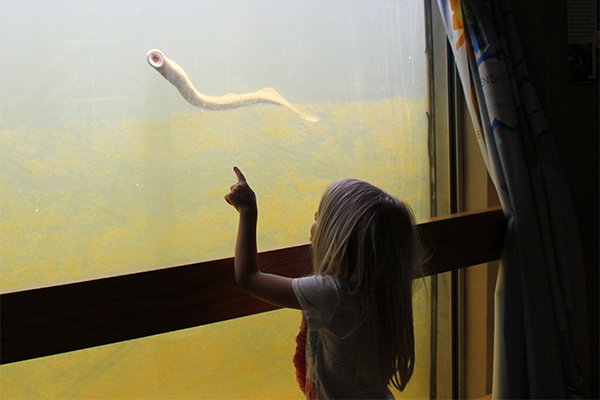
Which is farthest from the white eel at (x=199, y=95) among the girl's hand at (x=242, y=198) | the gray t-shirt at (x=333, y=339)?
the gray t-shirt at (x=333, y=339)

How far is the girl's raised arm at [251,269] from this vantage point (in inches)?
32.5

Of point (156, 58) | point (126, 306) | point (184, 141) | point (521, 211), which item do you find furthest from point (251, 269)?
point (521, 211)

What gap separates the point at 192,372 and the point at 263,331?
239 mm

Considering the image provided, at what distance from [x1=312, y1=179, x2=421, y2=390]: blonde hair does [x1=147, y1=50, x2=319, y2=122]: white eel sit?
0.62 meters

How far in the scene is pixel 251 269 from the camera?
860 mm

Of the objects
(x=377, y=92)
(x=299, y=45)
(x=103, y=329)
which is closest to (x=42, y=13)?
(x=299, y=45)

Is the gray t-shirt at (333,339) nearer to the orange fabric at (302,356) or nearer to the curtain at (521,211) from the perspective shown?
the orange fabric at (302,356)

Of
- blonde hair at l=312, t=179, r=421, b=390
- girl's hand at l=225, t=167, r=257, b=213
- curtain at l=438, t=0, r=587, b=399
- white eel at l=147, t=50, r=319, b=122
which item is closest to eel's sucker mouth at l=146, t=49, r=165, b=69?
white eel at l=147, t=50, r=319, b=122

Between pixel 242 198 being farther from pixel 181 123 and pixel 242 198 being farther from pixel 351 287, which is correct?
pixel 181 123

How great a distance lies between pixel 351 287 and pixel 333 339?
102mm

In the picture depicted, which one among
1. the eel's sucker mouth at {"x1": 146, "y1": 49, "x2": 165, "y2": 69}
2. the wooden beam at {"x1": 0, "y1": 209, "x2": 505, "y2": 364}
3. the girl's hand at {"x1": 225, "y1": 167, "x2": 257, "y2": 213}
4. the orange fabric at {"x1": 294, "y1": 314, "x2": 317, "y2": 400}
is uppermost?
the eel's sucker mouth at {"x1": 146, "y1": 49, "x2": 165, "y2": 69}

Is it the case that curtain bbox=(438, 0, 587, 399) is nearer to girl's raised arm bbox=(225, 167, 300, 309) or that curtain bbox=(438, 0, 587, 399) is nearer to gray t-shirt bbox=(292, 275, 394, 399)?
gray t-shirt bbox=(292, 275, 394, 399)

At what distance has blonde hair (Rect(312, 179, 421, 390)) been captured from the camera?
2.68ft

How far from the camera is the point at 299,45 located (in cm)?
144
